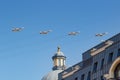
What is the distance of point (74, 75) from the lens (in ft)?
351

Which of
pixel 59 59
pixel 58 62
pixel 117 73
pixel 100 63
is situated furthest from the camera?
pixel 58 62

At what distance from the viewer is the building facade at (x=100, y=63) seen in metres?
90.6

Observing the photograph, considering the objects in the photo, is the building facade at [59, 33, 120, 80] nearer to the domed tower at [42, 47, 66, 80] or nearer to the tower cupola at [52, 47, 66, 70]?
the domed tower at [42, 47, 66, 80]

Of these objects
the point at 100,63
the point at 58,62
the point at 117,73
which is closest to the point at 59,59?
the point at 58,62

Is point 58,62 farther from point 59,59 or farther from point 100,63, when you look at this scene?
point 100,63

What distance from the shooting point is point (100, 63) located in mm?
95750

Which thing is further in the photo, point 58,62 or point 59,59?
point 58,62

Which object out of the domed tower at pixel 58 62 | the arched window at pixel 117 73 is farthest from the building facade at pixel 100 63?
the domed tower at pixel 58 62

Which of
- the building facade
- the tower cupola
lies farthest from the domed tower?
the building facade

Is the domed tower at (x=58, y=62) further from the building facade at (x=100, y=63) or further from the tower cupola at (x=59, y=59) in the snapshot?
the building facade at (x=100, y=63)

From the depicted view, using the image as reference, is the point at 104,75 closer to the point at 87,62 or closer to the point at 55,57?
the point at 87,62

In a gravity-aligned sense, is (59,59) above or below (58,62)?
above

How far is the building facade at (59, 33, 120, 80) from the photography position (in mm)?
90625

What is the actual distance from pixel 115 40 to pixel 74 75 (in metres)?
17.1
